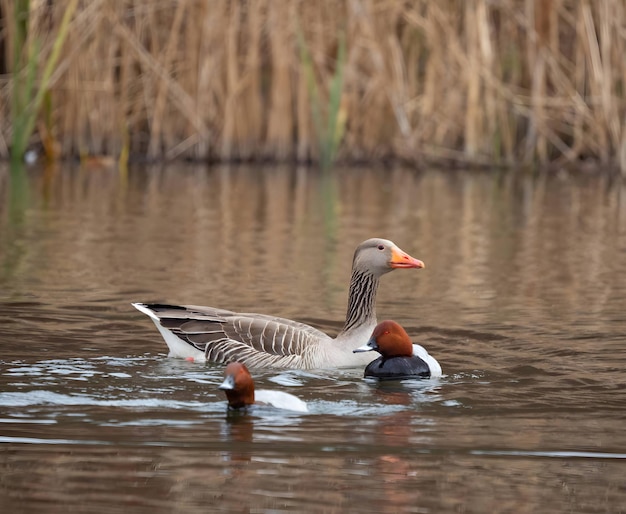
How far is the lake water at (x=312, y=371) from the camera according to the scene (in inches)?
188

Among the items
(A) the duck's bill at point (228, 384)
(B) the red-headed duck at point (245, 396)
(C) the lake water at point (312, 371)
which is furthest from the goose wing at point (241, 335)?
(A) the duck's bill at point (228, 384)

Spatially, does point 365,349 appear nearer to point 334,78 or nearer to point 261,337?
point 261,337

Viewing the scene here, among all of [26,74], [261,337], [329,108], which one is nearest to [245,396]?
[261,337]

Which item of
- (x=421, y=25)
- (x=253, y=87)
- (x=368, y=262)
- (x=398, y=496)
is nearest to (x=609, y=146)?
(x=421, y=25)

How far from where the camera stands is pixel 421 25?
1781 cm

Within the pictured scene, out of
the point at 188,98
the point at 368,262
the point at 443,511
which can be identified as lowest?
the point at 443,511

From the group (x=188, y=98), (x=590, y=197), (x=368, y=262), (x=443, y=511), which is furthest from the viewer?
(x=188, y=98)

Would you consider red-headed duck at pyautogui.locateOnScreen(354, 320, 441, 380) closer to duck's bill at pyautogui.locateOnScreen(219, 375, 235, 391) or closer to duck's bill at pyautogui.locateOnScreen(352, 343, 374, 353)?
duck's bill at pyautogui.locateOnScreen(352, 343, 374, 353)

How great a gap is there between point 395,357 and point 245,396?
132 centimetres

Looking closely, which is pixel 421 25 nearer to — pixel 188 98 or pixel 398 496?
pixel 188 98

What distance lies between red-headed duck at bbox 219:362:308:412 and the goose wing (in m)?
1.22

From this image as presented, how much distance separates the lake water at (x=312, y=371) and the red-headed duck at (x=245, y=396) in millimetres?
82

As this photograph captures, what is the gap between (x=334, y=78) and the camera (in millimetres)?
17547

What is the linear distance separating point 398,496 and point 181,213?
1008 centimetres
